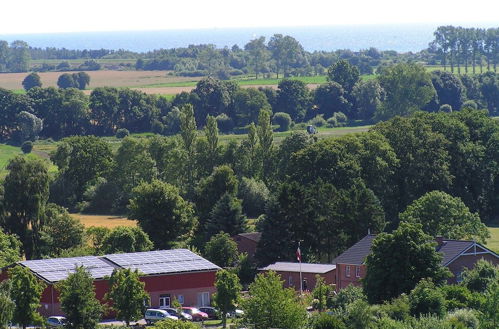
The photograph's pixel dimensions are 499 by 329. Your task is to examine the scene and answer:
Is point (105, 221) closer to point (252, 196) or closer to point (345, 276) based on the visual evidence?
point (252, 196)

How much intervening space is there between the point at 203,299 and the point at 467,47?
135m

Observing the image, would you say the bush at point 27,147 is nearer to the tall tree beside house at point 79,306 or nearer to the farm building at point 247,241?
the farm building at point 247,241

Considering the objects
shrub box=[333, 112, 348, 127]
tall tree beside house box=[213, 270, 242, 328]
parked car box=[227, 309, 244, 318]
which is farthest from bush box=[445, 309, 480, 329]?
shrub box=[333, 112, 348, 127]

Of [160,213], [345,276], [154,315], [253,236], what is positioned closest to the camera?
[154,315]

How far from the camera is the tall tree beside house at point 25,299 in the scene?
46772mm

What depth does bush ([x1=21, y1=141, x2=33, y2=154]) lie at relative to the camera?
113 m

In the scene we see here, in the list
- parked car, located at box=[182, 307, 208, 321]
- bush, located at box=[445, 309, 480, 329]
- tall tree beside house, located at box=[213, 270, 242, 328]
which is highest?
bush, located at box=[445, 309, 480, 329]

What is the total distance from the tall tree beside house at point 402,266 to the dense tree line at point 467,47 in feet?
426

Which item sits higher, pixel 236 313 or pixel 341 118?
pixel 236 313

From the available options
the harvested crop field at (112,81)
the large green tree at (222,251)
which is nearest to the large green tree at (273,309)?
the large green tree at (222,251)

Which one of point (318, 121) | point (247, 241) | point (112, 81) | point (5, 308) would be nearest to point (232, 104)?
point (318, 121)

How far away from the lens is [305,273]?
5806 centimetres

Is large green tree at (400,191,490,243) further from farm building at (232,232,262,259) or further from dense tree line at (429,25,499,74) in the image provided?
dense tree line at (429,25,499,74)

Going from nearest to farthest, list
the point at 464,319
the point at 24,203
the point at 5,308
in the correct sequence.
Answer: the point at 5,308 < the point at 464,319 < the point at 24,203
